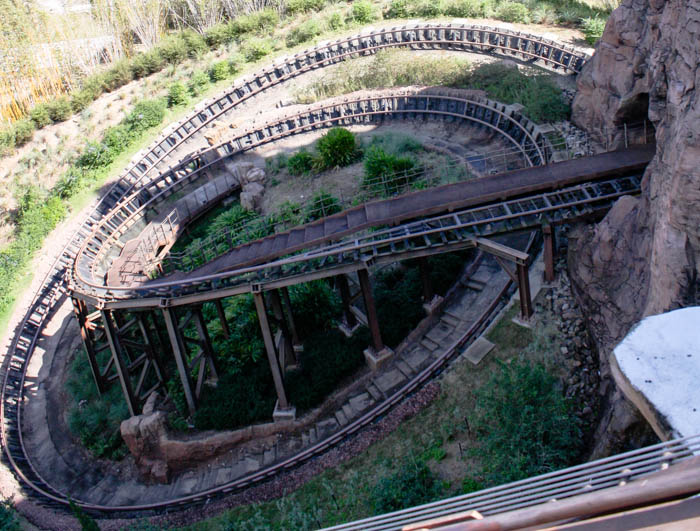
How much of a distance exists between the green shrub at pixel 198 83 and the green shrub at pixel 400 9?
1322cm

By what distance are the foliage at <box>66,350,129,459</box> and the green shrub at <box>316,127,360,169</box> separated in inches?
526

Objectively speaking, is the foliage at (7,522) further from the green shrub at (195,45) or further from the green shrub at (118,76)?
the green shrub at (195,45)

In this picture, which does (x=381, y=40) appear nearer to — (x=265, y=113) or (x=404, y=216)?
(x=265, y=113)

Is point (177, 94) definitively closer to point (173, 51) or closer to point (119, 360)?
point (173, 51)

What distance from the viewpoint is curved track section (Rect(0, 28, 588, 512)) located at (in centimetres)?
1936

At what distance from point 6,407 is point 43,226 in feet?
35.1

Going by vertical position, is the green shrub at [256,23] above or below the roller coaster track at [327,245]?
above

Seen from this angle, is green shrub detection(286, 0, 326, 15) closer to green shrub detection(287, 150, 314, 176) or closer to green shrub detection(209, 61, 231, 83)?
green shrub detection(209, 61, 231, 83)

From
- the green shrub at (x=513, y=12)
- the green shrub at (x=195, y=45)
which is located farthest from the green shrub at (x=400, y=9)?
the green shrub at (x=195, y=45)

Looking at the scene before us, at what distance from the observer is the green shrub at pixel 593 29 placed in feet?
92.7

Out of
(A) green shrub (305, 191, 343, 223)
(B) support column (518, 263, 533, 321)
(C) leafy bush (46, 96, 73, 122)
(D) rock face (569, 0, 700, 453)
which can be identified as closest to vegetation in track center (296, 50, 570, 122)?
(D) rock face (569, 0, 700, 453)

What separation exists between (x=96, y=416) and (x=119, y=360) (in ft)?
11.9

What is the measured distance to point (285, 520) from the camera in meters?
14.1

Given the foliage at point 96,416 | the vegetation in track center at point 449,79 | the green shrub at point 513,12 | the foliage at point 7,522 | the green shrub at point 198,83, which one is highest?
the green shrub at point 513,12
